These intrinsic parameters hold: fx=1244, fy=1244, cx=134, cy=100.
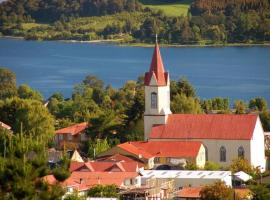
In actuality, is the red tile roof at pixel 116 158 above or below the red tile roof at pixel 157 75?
below

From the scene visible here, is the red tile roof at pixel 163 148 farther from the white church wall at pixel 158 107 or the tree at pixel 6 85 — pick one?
the tree at pixel 6 85

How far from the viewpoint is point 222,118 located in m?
29.4

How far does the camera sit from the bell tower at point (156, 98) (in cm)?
2973

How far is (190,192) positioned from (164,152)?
5.30 meters

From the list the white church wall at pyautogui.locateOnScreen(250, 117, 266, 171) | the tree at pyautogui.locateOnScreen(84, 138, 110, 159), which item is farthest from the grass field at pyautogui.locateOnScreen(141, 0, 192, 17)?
the white church wall at pyautogui.locateOnScreen(250, 117, 266, 171)

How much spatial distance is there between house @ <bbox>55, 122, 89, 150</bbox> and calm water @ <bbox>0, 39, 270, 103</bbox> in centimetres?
2357

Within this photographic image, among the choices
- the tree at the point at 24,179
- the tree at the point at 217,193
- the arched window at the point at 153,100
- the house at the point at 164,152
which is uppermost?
the tree at the point at 24,179

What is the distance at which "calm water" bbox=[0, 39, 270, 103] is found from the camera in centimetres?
6631

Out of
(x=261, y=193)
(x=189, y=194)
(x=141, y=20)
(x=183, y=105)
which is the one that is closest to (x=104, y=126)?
(x=183, y=105)

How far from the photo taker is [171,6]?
120 metres

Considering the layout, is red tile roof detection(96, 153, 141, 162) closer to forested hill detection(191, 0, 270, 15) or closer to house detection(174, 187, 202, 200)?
house detection(174, 187, 202, 200)

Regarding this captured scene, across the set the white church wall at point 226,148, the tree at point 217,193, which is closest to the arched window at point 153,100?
the white church wall at point 226,148

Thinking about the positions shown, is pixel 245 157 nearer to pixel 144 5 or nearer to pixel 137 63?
pixel 137 63

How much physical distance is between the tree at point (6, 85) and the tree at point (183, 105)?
45.4 ft
